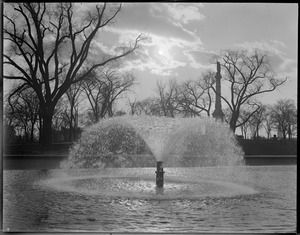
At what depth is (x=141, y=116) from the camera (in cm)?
849

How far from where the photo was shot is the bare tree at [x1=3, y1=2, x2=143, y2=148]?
25.9 ft

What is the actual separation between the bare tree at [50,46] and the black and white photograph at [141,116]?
0.04m

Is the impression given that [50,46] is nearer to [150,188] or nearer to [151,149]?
[151,149]

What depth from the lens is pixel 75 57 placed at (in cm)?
1013

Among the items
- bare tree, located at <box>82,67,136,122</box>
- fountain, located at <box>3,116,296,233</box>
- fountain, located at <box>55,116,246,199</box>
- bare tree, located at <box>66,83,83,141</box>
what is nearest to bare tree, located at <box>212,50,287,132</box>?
fountain, located at <box>55,116,246,199</box>

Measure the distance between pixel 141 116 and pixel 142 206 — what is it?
9.37 ft

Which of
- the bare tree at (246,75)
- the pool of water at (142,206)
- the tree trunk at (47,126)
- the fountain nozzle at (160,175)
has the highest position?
the bare tree at (246,75)

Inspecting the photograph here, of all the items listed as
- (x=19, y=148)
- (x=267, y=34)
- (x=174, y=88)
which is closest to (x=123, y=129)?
(x=174, y=88)

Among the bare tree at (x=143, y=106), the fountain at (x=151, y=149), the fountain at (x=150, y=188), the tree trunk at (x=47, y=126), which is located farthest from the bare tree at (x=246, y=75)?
the tree trunk at (x=47, y=126)

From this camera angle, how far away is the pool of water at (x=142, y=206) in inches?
223

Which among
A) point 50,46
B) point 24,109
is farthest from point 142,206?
point 50,46

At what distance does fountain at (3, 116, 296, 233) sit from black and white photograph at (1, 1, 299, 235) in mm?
27

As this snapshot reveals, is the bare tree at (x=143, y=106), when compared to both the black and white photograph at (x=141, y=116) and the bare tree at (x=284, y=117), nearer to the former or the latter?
the black and white photograph at (x=141, y=116)

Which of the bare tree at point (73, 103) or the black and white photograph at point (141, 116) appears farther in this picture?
the bare tree at point (73, 103)
